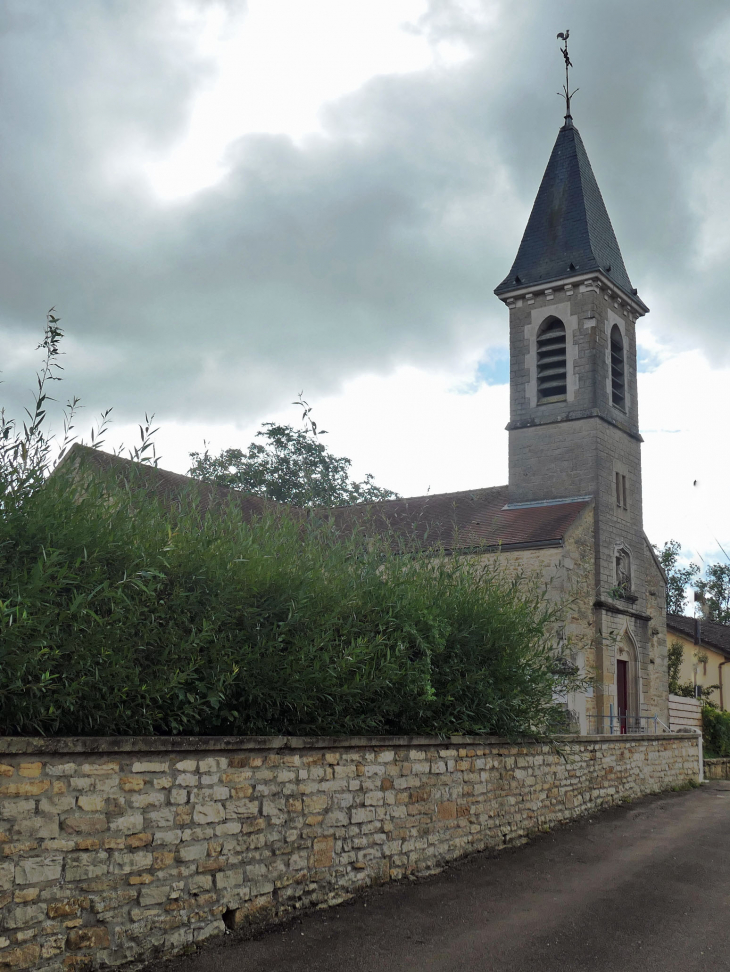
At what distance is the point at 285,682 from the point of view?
22.5 feet

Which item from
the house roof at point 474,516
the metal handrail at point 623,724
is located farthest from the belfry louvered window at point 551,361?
the metal handrail at point 623,724

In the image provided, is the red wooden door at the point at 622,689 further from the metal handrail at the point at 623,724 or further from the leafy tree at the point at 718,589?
the leafy tree at the point at 718,589

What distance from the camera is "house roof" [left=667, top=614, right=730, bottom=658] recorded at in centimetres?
3628

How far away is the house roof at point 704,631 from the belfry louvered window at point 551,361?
1450cm

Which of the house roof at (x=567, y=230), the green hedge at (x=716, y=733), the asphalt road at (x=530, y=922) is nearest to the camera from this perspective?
the asphalt road at (x=530, y=922)

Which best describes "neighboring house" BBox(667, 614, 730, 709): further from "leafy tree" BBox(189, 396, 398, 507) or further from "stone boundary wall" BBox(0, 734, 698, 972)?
"stone boundary wall" BBox(0, 734, 698, 972)

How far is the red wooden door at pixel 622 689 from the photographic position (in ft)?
76.9

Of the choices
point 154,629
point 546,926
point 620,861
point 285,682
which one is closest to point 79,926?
point 154,629

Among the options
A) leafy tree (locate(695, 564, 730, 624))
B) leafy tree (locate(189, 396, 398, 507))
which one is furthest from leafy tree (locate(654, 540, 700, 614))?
leafy tree (locate(189, 396, 398, 507))

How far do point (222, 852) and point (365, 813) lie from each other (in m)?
1.80

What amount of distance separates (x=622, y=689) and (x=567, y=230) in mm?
13373

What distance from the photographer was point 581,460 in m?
23.8

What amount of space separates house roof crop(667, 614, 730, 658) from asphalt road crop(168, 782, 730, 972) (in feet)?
88.9

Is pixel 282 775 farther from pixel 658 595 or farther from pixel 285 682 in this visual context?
pixel 658 595
